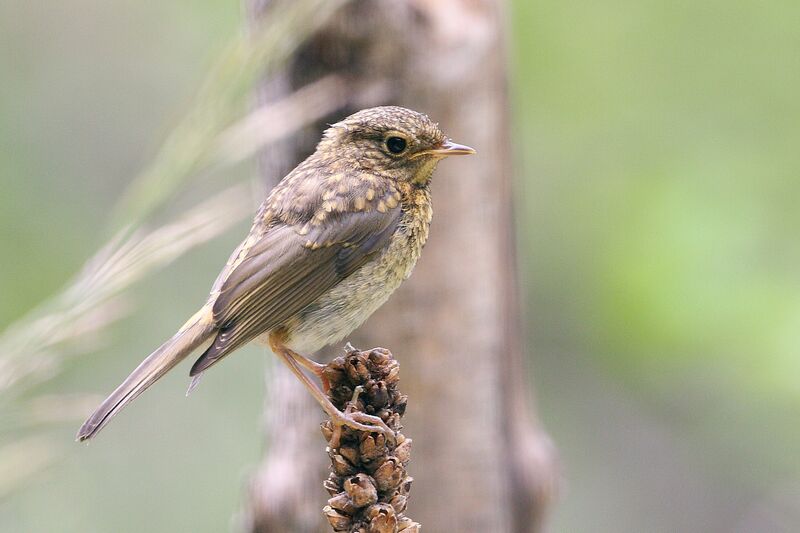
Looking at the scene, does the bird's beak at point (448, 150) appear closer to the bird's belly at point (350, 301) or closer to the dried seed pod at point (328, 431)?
the bird's belly at point (350, 301)

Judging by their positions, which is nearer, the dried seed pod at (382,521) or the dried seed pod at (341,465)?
the dried seed pod at (382,521)

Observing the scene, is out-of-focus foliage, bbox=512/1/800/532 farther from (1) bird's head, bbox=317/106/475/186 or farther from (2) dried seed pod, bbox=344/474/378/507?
(2) dried seed pod, bbox=344/474/378/507

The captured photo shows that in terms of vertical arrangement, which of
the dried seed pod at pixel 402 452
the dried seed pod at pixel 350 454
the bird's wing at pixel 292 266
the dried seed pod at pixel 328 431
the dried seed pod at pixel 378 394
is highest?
the bird's wing at pixel 292 266

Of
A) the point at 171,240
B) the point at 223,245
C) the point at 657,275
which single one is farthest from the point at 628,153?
the point at 171,240

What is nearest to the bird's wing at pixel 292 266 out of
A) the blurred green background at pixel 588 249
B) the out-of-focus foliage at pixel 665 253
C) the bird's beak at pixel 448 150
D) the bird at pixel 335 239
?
the bird at pixel 335 239

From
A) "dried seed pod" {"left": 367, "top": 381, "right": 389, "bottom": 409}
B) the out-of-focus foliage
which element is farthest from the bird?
the out-of-focus foliage

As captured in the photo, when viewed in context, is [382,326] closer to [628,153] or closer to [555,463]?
[555,463]

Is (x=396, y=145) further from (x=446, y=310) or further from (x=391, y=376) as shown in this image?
(x=446, y=310)
